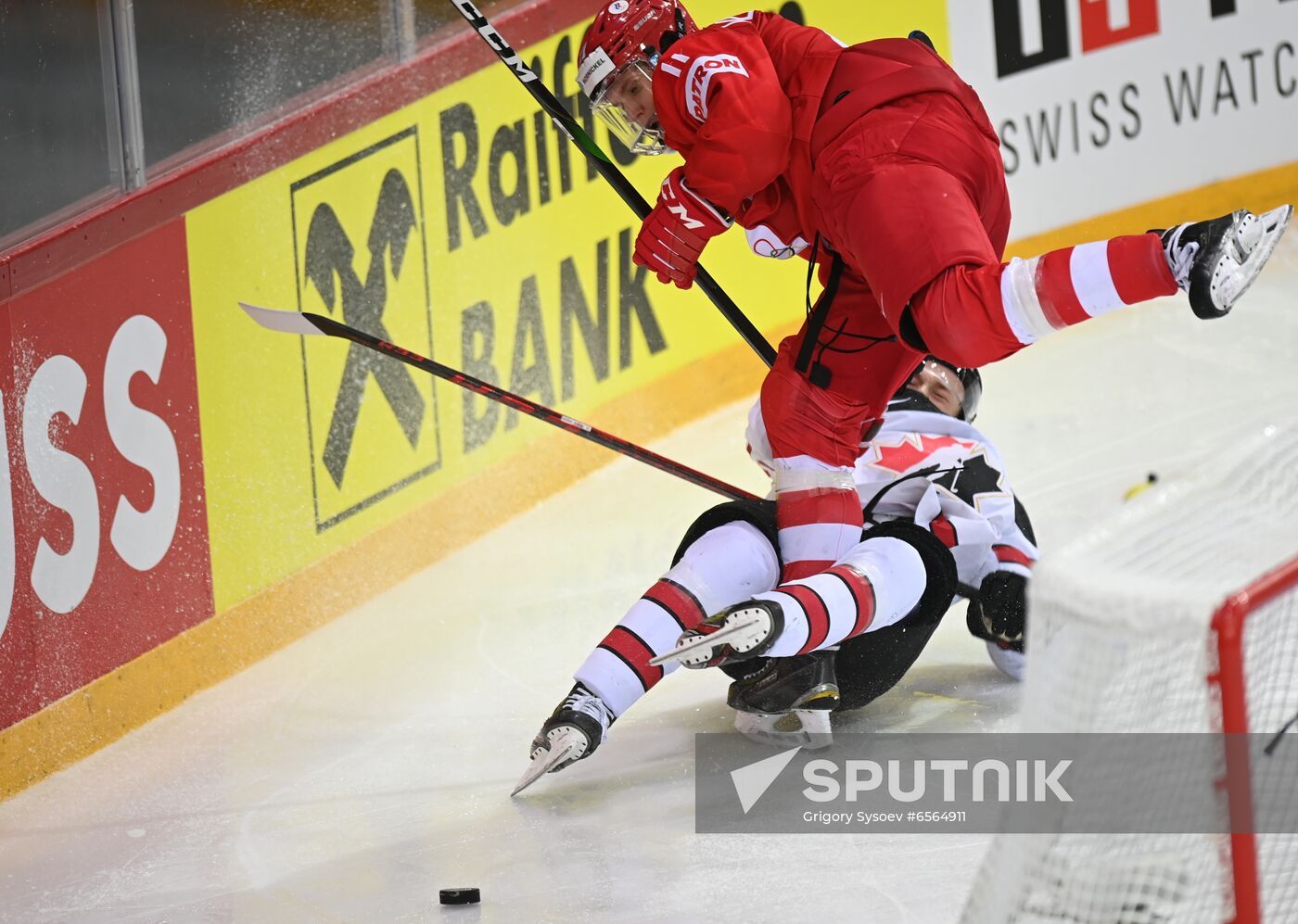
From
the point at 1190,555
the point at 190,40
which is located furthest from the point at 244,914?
the point at 190,40

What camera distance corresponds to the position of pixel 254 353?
3.69 m

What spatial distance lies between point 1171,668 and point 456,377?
1751 millimetres

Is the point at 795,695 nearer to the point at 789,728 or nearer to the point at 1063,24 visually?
the point at 789,728

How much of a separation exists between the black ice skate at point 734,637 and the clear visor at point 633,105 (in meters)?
0.75

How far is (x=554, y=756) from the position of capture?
286 cm

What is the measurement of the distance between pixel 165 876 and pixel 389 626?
116 cm

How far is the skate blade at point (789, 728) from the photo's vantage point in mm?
3045

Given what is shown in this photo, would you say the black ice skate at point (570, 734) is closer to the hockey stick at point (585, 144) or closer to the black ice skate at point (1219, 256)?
the hockey stick at point (585, 144)

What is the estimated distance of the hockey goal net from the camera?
165cm

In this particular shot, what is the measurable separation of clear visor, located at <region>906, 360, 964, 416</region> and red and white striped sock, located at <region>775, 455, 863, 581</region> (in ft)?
1.55
